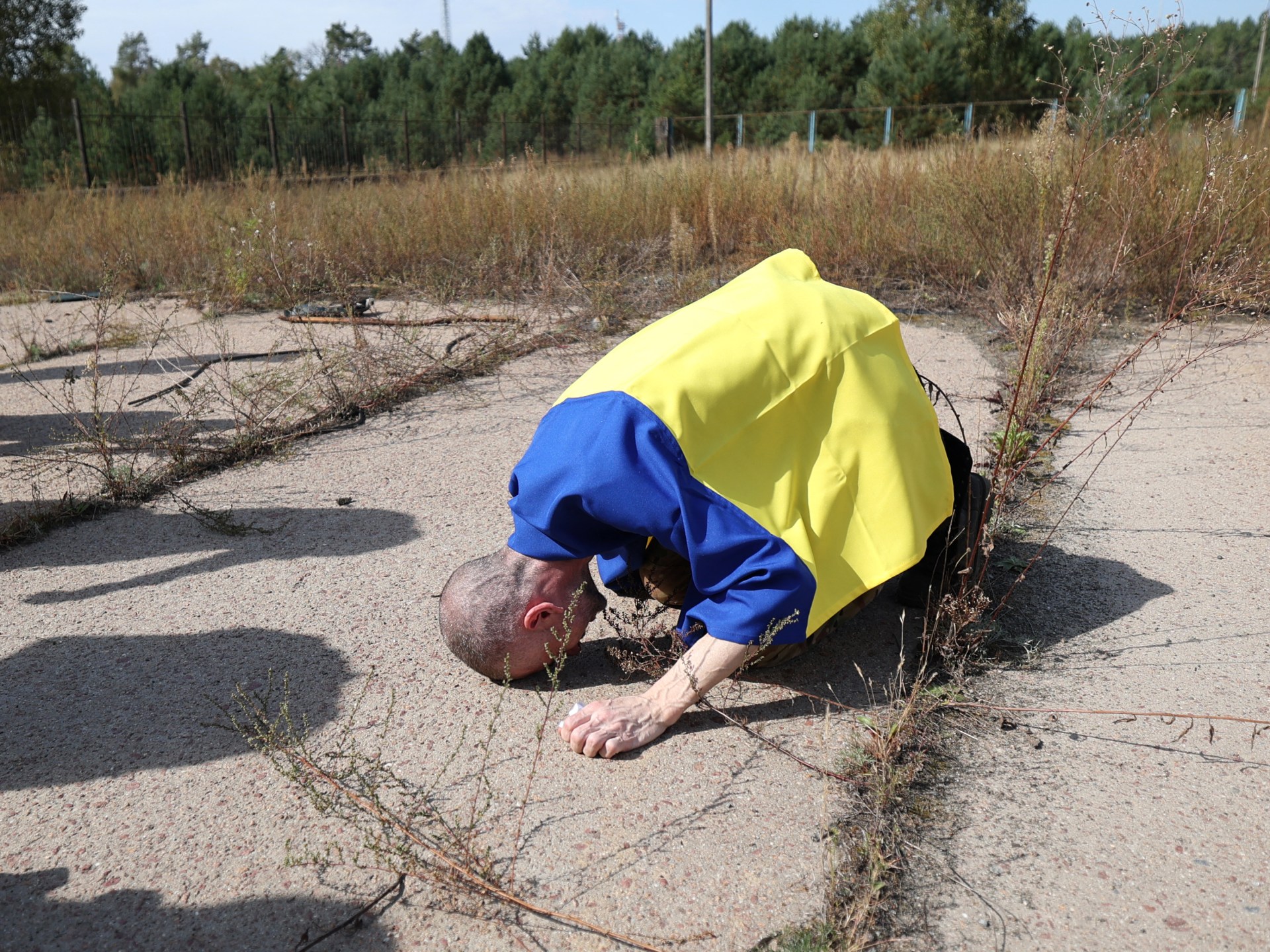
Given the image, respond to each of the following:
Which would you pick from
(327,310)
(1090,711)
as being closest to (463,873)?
(1090,711)

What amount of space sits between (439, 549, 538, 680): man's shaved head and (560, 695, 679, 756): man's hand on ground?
26 cm

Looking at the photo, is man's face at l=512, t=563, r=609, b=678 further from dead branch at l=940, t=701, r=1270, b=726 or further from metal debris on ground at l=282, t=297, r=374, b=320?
metal debris on ground at l=282, t=297, r=374, b=320

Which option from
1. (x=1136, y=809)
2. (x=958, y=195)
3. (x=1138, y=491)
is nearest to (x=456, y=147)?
(x=958, y=195)

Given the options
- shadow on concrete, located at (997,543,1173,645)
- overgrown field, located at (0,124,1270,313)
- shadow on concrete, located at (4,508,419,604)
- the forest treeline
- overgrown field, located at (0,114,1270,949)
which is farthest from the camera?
the forest treeline

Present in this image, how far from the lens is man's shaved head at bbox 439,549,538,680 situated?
2.54m

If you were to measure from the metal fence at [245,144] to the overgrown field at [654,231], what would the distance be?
3585mm

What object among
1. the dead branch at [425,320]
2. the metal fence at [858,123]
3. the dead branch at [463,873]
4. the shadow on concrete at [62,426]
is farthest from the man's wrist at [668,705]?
the metal fence at [858,123]

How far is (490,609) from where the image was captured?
8.32 feet

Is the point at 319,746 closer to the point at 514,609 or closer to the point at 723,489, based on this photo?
the point at 514,609

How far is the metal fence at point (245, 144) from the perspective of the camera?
53.3 feet

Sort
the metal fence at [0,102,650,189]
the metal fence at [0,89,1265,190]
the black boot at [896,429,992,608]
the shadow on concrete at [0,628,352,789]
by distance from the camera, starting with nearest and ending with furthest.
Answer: the shadow on concrete at [0,628,352,789], the black boot at [896,429,992,608], the metal fence at [0,102,650,189], the metal fence at [0,89,1265,190]

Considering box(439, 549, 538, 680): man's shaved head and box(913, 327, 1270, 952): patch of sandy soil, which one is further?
box(439, 549, 538, 680): man's shaved head

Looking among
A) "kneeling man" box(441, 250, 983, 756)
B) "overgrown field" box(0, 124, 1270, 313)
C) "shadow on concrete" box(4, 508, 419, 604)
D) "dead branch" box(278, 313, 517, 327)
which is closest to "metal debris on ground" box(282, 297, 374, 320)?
"dead branch" box(278, 313, 517, 327)

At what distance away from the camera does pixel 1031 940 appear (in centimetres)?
180
